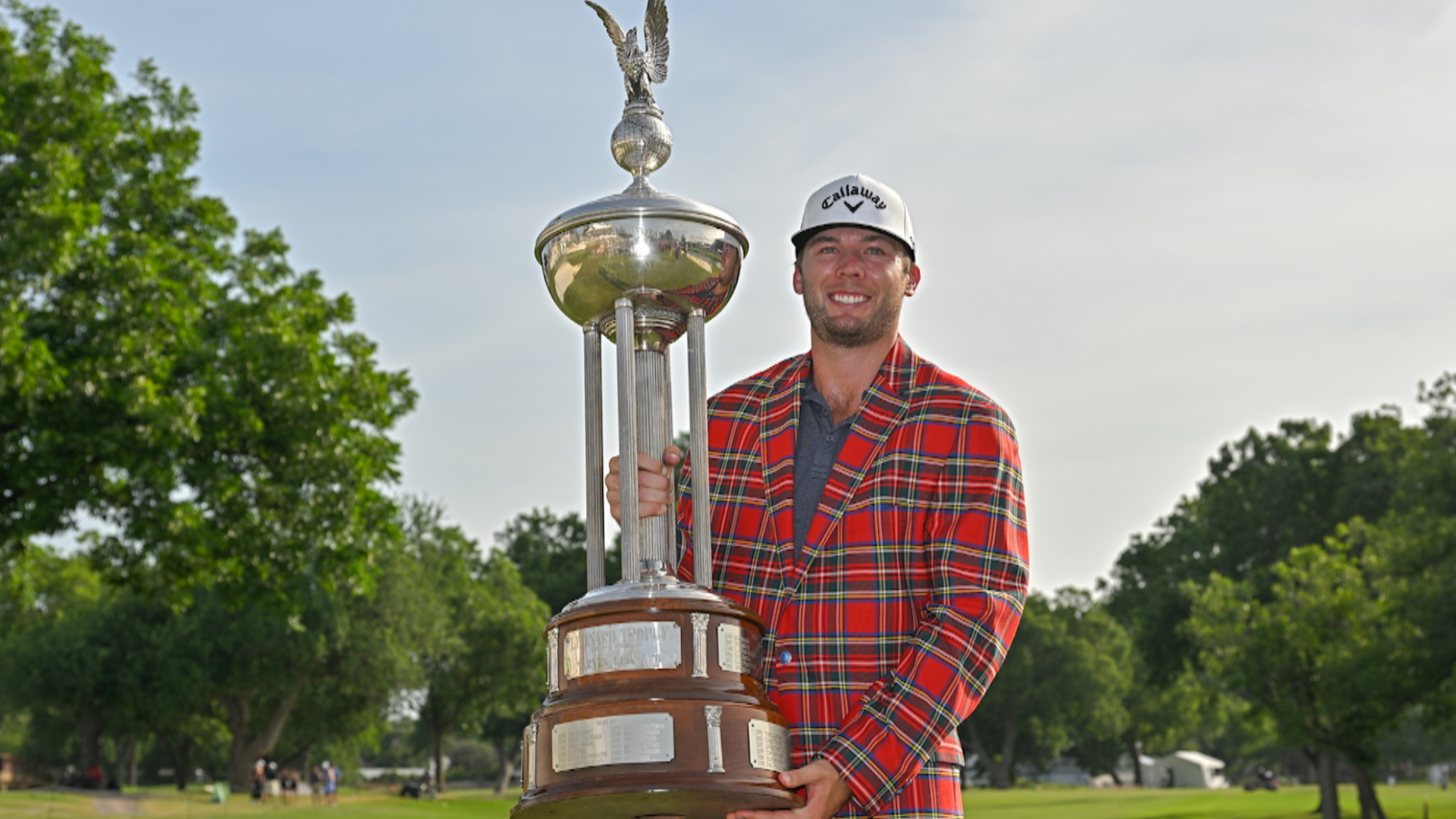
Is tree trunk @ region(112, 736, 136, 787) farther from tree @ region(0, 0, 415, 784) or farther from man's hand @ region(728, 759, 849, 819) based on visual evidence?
man's hand @ region(728, 759, 849, 819)

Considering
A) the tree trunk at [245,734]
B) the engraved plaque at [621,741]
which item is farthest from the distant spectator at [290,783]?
the engraved plaque at [621,741]

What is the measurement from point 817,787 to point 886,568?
783 millimetres

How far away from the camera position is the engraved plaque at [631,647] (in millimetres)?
3785

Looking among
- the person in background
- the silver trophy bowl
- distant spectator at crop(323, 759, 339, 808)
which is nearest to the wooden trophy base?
the silver trophy bowl

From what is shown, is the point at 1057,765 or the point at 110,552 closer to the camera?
the point at 110,552

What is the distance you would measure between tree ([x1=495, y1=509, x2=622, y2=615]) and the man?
76329 millimetres

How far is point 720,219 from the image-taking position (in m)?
4.24

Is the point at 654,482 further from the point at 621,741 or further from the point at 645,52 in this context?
the point at 645,52

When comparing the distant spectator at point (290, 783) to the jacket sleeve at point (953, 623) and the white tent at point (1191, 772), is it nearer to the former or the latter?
the jacket sleeve at point (953, 623)

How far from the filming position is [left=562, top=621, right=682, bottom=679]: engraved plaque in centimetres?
379

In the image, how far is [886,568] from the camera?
→ 4234mm

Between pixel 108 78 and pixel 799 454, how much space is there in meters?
20.3

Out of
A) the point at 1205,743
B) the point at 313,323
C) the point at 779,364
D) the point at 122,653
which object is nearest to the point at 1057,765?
the point at 1205,743

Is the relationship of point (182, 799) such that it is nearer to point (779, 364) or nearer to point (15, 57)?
point (15, 57)
